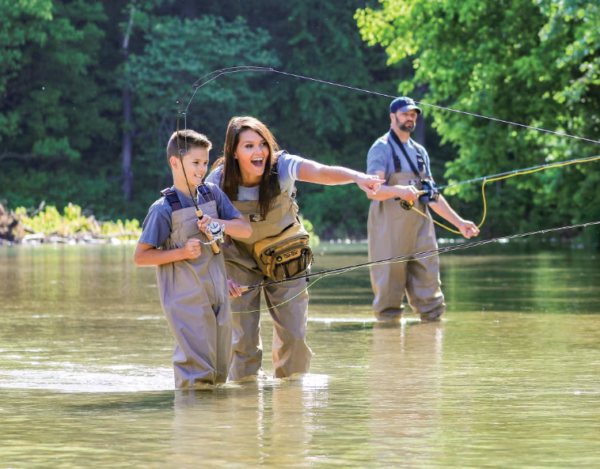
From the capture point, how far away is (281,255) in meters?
7.64

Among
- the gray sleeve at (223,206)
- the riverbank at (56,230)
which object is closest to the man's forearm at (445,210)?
the gray sleeve at (223,206)

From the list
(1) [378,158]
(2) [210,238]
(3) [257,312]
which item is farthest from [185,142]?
(1) [378,158]

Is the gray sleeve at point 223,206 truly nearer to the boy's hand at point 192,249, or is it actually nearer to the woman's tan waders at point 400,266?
the boy's hand at point 192,249

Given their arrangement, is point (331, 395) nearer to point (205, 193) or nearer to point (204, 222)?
point (204, 222)

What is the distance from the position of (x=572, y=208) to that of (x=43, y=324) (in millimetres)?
25218

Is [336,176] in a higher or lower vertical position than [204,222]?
higher

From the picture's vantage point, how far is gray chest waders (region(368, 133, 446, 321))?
11.8m

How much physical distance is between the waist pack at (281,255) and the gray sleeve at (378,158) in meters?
3.75

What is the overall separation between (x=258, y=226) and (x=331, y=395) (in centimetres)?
115

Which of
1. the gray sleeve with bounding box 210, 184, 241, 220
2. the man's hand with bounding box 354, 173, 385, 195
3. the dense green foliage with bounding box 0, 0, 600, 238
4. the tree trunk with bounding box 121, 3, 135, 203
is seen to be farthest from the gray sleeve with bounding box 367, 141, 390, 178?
the tree trunk with bounding box 121, 3, 135, 203

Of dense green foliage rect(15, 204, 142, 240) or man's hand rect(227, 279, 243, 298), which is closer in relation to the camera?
man's hand rect(227, 279, 243, 298)

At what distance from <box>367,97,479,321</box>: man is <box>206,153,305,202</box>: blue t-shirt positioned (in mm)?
4078

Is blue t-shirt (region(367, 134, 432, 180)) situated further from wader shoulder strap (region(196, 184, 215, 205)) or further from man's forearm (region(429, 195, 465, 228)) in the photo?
Answer: wader shoulder strap (region(196, 184, 215, 205))

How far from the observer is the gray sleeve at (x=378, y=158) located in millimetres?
11414
